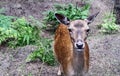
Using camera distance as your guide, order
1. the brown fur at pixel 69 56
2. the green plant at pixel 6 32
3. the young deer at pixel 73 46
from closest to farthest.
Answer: the young deer at pixel 73 46, the brown fur at pixel 69 56, the green plant at pixel 6 32

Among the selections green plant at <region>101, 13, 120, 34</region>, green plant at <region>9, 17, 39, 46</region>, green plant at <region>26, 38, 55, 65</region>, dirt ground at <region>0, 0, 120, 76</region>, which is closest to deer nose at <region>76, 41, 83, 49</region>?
dirt ground at <region>0, 0, 120, 76</region>

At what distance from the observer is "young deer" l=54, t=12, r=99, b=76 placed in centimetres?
646

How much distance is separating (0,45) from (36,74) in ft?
5.77

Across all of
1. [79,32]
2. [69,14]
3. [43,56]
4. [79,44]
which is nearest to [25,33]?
[43,56]

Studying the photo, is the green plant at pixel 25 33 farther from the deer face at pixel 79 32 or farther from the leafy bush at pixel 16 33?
the deer face at pixel 79 32

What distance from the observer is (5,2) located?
1286 centimetres

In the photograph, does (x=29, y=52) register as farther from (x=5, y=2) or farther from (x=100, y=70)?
(x=5, y=2)

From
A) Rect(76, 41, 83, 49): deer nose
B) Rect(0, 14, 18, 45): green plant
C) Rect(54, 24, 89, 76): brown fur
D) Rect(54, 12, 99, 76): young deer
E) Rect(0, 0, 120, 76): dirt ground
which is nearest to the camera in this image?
A: Rect(76, 41, 83, 49): deer nose

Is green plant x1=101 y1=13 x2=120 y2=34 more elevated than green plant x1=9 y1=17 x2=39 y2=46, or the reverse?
green plant x1=9 y1=17 x2=39 y2=46

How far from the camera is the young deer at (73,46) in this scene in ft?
21.2

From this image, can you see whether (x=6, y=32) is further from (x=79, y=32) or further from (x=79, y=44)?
(x=79, y=44)

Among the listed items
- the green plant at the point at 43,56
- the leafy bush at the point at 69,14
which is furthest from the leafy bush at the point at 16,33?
the leafy bush at the point at 69,14

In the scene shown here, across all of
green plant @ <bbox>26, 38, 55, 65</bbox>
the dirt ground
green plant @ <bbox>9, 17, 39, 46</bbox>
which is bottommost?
the dirt ground

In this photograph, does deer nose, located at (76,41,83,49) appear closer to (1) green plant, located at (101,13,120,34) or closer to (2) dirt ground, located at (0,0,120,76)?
(2) dirt ground, located at (0,0,120,76)
